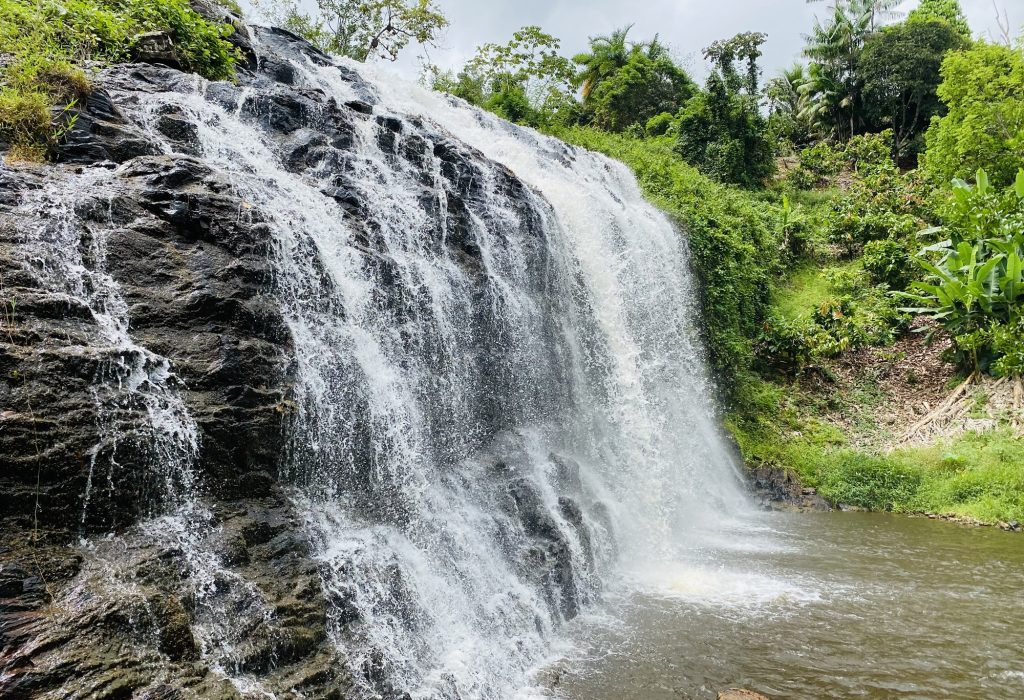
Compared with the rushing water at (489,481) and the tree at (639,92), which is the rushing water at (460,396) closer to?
the rushing water at (489,481)

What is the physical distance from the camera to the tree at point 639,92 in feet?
86.5

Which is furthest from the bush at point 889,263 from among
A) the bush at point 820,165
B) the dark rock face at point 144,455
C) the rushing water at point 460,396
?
the dark rock face at point 144,455

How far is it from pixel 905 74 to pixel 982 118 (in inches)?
440

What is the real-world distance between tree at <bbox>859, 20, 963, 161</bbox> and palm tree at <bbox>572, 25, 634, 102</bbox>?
11.0 m

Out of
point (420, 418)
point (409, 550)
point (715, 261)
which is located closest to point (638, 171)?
point (715, 261)

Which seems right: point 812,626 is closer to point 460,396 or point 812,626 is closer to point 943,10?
point 460,396

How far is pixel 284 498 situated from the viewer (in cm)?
539

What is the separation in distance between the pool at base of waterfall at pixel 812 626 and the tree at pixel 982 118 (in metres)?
12.6

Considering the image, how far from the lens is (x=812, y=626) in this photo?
21.4 feet

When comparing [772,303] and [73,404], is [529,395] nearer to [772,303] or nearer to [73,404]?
[73,404]

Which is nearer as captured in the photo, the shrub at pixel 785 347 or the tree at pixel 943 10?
the shrub at pixel 785 347

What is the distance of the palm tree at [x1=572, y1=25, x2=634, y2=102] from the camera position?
1091 inches

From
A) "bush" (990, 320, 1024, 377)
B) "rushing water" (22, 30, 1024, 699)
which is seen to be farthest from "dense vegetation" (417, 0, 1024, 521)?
"rushing water" (22, 30, 1024, 699)

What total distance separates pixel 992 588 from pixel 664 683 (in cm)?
472
